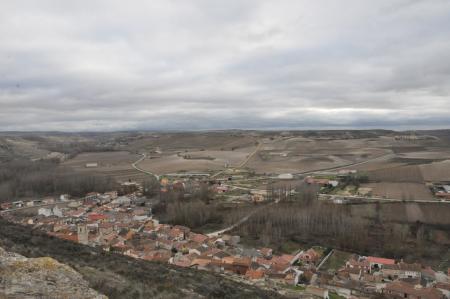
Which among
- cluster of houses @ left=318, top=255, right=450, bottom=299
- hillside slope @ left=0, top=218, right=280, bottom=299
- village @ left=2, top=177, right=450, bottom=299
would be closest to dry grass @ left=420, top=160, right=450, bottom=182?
village @ left=2, top=177, right=450, bottom=299

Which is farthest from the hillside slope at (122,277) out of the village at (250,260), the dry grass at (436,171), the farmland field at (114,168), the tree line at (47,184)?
the dry grass at (436,171)

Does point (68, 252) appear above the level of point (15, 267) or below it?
below

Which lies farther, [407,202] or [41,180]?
[41,180]

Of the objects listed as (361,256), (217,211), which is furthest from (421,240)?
(217,211)

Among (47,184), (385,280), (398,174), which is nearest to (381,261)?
(385,280)

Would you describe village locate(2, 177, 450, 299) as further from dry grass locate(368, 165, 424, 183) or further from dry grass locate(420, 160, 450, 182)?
dry grass locate(420, 160, 450, 182)

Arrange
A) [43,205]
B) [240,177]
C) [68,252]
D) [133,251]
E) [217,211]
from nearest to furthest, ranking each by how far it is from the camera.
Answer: [68,252] < [133,251] < [217,211] < [43,205] < [240,177]

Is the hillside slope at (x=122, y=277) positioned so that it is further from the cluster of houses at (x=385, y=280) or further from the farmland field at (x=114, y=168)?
the farmland field at (x=114, y=168)

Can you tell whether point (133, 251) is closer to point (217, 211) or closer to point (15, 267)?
point (217, 211)

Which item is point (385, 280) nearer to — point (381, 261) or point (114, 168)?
point (381, 261)
